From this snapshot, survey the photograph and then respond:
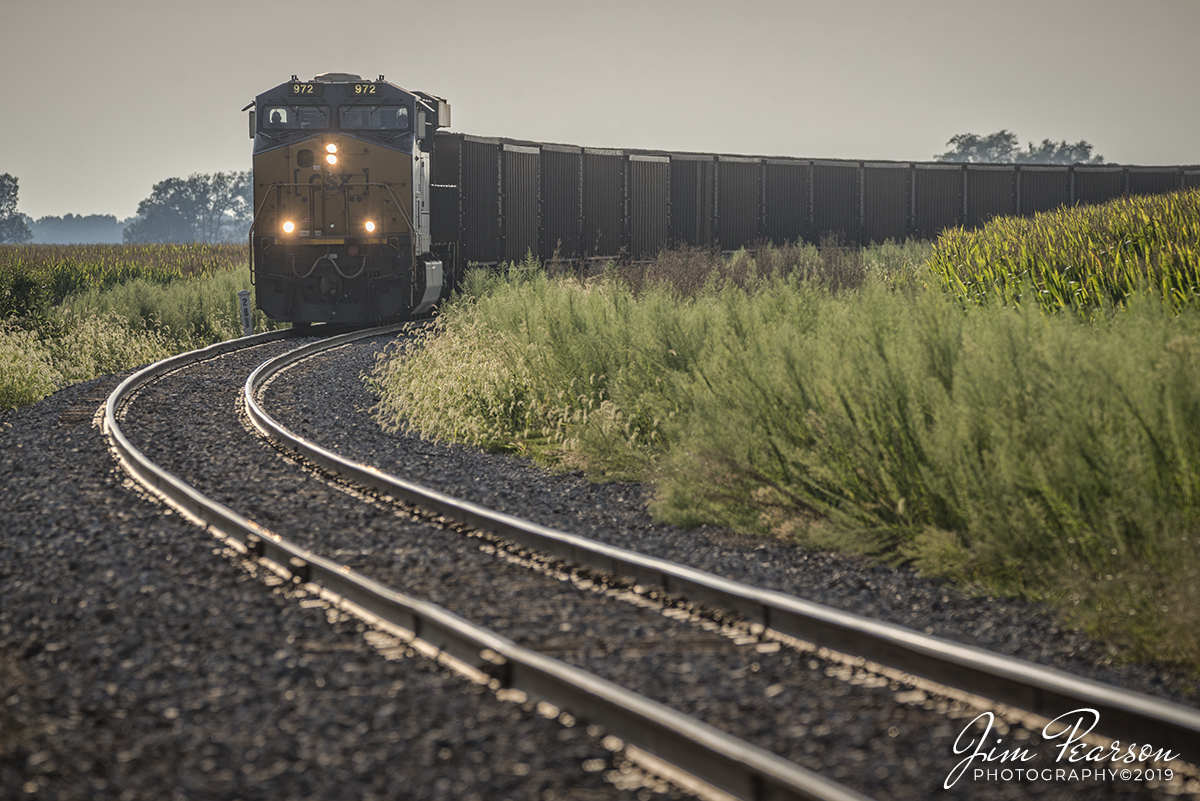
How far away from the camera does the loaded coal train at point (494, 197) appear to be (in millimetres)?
17125

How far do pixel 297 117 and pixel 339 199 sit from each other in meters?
1.56

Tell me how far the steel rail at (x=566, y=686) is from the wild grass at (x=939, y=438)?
2.14 metres

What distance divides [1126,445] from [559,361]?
20.5 ft

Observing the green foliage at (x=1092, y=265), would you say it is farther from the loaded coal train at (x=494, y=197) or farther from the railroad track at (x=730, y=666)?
the loaded coal train at (x=494, y=197)

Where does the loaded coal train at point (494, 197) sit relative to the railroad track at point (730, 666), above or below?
above

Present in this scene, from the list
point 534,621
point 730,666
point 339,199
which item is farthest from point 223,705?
point 339,199

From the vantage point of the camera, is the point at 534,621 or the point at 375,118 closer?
the point at 534,621

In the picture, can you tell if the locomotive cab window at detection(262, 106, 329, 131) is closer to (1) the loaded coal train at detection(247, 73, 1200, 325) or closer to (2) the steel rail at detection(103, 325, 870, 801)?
(1) the loaded coal train at detection(247, 73, 1200, 325)

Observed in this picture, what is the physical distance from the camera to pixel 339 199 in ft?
56.4

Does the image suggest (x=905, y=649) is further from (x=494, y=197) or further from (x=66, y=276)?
(x=66, y=276)

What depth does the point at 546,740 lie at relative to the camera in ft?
11.9

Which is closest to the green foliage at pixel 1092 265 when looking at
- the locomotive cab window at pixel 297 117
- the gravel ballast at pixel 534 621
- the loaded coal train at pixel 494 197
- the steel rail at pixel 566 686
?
the gravel ballast at pixel 534 621

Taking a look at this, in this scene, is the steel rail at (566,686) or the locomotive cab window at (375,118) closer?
the steel rail at (566,686)

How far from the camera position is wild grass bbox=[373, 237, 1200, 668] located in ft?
16.2
